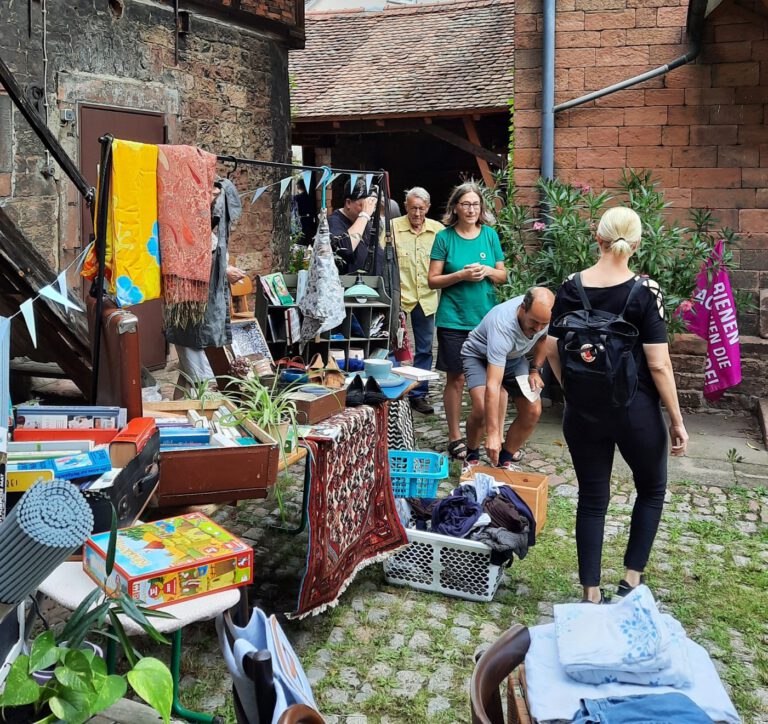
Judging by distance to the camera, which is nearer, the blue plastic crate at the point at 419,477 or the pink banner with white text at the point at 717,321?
the blue plastic crate at the point at 419,477

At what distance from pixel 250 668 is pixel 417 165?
16.1m

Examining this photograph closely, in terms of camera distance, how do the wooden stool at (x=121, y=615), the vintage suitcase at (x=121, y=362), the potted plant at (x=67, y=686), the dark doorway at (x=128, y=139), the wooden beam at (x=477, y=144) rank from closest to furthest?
the potted plant at (x=67, y=686) < the wooden stool at (x=121, y=615) < the vintage suitcase at (x=121, y=362) < the dark doorway at (x=128, y=139) < the wooden beam at (x=477, y=144)

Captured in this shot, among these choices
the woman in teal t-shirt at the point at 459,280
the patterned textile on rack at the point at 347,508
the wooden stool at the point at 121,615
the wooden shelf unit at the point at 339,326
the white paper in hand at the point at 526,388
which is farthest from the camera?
the woman in teal t-shirt at the point at 459,280

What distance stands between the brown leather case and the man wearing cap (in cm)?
344

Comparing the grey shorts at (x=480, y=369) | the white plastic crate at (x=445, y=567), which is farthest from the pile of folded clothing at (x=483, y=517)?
the grey shorts at (x=480, y=369)

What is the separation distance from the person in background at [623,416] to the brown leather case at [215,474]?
135cm

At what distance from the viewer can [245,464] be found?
3.32 m

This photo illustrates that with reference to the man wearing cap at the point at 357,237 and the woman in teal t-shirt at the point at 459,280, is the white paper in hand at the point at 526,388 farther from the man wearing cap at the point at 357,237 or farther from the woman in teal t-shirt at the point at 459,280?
the man wearing cap at the point at 357,237

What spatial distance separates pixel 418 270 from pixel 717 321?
8.09 ft

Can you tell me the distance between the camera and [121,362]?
11.8 ft

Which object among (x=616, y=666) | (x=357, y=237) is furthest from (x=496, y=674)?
(x=357, y=237)

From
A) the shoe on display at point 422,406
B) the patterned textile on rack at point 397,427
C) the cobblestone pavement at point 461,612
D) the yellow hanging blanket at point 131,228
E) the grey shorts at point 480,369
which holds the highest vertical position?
the yellow hanging blanket at point 131,228

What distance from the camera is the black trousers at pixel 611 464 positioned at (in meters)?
3.75

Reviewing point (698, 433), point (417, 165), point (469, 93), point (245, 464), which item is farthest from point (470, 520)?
point (417, 165)
